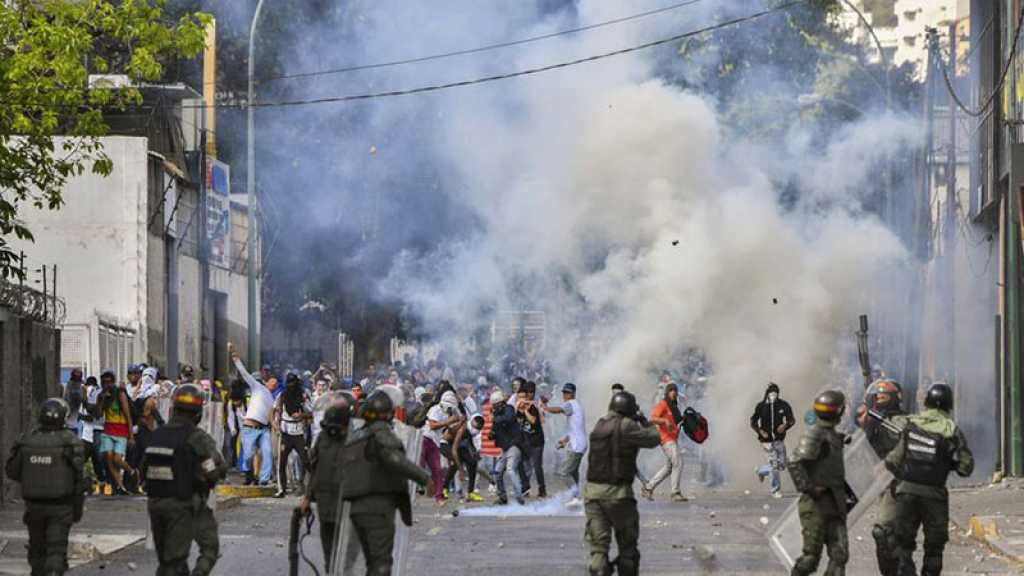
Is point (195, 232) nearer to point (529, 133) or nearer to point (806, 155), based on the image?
point (529, 133)

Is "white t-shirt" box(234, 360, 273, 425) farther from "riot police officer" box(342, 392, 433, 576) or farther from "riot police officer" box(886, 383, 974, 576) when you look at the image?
"riot police officer" box(886, 383, 974, 576)

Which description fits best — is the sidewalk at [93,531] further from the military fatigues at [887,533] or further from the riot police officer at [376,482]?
the military fatigues at [887,533]

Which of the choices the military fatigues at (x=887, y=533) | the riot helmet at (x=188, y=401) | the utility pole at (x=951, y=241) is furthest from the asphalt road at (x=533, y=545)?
the utility pole at (x=951, y=241)

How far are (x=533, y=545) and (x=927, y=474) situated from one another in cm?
571

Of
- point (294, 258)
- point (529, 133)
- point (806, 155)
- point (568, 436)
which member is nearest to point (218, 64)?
point (294, 258)

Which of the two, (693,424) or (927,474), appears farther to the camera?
(693,424)

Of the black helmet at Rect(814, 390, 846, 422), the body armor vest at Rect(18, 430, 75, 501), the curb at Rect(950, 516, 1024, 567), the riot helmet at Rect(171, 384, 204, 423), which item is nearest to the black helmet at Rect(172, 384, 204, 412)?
the riot helmet at Rect(171, 384, 204, 423)

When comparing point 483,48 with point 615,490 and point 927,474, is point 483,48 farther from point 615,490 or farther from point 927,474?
point 927,474

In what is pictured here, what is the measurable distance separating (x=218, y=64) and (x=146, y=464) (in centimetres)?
3289

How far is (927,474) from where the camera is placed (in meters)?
12.4

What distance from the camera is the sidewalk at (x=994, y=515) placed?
55.1 feet

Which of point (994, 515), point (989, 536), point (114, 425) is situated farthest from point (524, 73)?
point (989, 536)

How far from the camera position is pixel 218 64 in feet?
144

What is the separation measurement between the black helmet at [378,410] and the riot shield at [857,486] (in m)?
2.96
